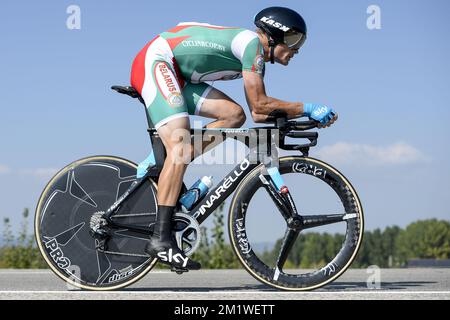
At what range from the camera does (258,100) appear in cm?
603

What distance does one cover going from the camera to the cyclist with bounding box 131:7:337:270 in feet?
A: 19.9

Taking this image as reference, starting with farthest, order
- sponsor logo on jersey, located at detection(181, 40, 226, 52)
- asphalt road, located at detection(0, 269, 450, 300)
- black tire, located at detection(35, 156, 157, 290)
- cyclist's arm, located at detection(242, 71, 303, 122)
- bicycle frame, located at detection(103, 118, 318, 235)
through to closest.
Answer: black tire, located at detection(35, 156, 157, 290) → bicycle frame, located at detection(103, 118, 318, 235) → sponsor logo on jersey, located at detection(181, 40, 226, 52) → cyclist's arm, located at detection(242, 71, 303, 122) → asphalt road, located at detection(0, 269, 450, 300)

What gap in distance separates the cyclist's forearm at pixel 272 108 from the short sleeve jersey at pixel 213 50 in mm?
243

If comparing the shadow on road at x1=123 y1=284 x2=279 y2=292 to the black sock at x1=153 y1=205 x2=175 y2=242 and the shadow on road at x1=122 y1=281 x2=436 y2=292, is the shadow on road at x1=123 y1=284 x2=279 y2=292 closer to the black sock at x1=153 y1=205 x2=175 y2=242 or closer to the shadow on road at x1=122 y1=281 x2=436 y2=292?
the shadow on road at x1=122 y1=281 x2=436 y2=292

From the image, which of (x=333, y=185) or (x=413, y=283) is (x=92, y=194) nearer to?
(x=333, y=185)

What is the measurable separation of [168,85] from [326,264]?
205 centimetres

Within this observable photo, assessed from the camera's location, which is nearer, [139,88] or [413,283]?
[139,88]

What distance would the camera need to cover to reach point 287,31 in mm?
6211

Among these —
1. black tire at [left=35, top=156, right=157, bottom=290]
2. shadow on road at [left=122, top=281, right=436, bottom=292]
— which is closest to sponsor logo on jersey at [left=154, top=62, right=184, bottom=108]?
black tire at [left=35, top=156, right=157, bottom=290]

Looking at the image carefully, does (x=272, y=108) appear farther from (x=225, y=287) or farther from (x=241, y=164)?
Result: (x=225, y=287)

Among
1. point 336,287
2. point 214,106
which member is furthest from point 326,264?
point 214,106
